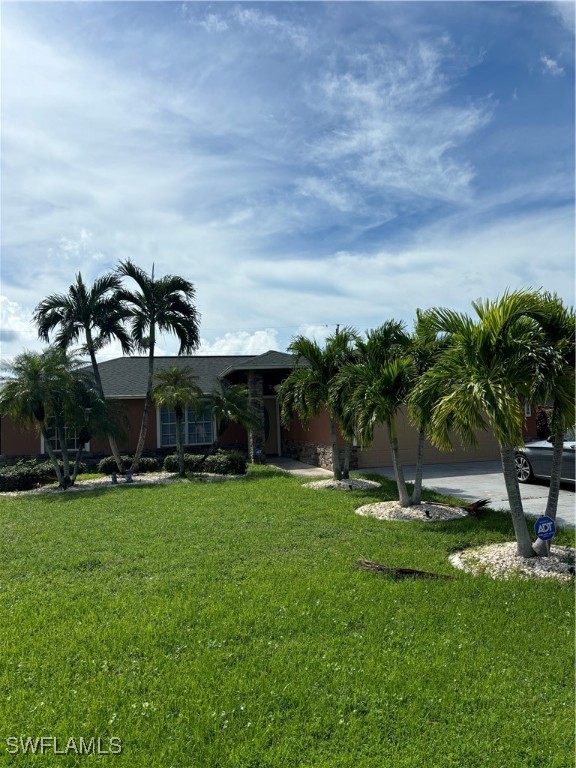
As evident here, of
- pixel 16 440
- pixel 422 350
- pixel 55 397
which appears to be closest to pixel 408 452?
pixel 422 350

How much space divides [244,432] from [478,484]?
32.5 feet

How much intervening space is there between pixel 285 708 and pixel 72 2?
27.4 feet

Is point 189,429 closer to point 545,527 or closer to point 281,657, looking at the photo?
point 545,527

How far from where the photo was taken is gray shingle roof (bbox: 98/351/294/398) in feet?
61.4

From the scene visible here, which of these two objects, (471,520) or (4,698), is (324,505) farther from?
(4,698)

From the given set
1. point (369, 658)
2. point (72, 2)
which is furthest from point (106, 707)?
point (72, 2)

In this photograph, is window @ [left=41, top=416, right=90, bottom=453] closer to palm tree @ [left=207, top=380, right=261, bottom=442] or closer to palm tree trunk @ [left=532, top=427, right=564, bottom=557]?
palm tree @ [left=207, top=380, right=261, bottom=442]

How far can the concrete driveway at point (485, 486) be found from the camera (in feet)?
33.2

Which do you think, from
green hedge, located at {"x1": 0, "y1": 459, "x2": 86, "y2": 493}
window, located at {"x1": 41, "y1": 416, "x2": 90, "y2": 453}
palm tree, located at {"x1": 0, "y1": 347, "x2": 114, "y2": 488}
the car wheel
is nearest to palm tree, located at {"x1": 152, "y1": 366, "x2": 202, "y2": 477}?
palm tree, located at {"x1": 0, "y1": 347, "x2": 114, "y2": 488}

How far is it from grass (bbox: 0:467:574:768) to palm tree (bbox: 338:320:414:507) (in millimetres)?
2631

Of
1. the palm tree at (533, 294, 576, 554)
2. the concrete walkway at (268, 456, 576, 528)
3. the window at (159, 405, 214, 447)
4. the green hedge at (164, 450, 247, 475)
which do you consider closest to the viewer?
the palm tree at (533, 294, 576, 554)

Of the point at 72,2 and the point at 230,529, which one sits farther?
the point at 230,529

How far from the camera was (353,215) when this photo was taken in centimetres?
1306

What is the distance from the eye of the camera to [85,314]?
Answer: 15977mm
